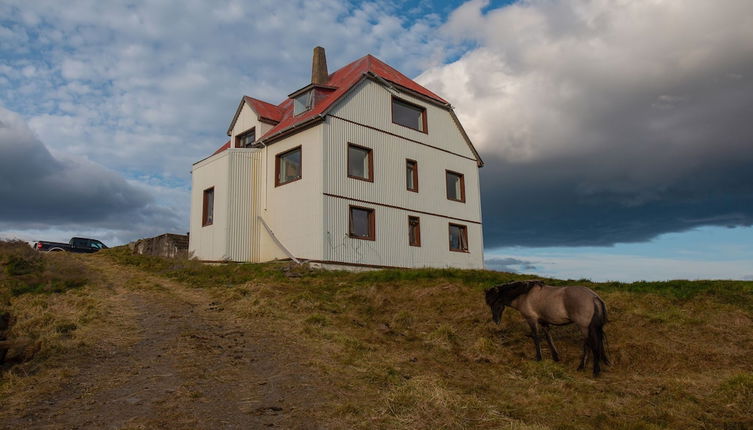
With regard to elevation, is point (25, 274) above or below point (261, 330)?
above

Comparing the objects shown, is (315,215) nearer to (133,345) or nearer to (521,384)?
(133,345)

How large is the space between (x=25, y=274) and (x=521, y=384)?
1966cm

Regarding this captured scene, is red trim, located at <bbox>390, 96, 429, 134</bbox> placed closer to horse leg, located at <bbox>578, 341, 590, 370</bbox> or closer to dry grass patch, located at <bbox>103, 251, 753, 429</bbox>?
dry grass patch, located at <bbox>103, 251, 753, 429</bbox>

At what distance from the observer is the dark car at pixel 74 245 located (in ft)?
121

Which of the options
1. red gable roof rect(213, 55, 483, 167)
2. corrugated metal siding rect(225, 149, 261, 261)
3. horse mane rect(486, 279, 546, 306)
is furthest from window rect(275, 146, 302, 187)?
horse mane rect(486, 279, 546, 306)

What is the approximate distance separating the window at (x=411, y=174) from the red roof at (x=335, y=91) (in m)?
3.98

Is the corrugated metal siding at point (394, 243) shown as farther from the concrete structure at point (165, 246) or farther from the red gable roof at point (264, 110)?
the concrete structure at point (165, 246)

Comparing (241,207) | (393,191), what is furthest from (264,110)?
(393,191)

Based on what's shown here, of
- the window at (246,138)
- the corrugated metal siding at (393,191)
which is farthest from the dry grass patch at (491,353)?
the window at (246,138)

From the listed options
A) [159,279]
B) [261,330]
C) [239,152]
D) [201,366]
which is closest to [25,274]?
[159,279]

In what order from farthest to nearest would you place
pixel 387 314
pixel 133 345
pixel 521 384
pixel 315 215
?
pixel 315 215
pixel 387 314
pixel 133 345
pixel 521 384

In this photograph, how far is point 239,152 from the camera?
29.0 m

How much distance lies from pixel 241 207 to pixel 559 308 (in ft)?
63.0

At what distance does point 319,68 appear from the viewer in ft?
104
